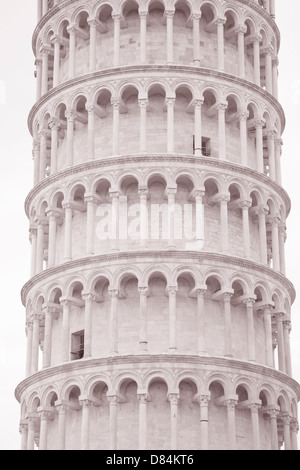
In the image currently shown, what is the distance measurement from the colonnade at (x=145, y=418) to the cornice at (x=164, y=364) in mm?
1017

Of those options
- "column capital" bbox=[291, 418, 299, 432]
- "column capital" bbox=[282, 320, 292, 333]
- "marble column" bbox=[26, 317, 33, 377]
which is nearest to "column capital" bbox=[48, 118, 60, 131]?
"marble column" bbox=[26, 317, 33, 377]

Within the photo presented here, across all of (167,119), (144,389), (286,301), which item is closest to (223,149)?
(167,119)

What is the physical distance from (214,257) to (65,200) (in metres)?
5.95

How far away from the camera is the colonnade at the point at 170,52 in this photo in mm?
48062

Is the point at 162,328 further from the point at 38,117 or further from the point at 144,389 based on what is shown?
the point at 38,117

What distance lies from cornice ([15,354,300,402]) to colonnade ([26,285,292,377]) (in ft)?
1.05

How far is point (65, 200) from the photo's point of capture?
153 feet

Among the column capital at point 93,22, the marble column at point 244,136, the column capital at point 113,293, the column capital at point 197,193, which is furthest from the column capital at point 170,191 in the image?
the column capital at point 93,22

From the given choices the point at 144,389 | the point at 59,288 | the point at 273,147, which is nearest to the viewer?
the point at 144,389

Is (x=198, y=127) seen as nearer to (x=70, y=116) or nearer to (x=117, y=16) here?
(x=70, y=116)

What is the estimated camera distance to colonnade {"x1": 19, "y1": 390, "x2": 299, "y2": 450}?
4234cm

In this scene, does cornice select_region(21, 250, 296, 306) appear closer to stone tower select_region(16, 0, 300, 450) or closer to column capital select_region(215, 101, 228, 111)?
stone tower select_region(16, 0, 300, 450)

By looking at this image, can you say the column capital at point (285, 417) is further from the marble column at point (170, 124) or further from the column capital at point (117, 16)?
the column capital at point (117, 16)

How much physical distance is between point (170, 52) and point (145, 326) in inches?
421
